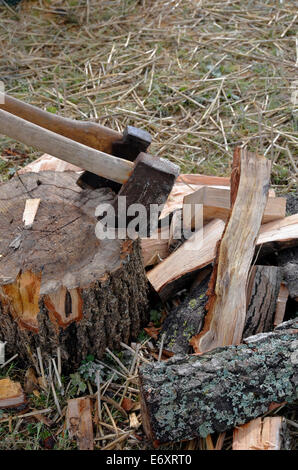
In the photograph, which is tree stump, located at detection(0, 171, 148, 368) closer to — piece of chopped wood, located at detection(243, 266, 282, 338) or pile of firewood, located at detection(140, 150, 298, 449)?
pile of firewood, located at detection(140, 150, 298, 449)

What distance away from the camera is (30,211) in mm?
3109

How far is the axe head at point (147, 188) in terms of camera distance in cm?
288

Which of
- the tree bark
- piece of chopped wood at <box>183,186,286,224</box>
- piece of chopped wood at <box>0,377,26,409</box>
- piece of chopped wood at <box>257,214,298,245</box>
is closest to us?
piece of chopped wood at <box>0,377,26,409</box>

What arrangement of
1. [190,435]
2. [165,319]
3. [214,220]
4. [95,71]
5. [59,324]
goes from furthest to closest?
[95,71]
[214,220]
[165,319]
[59,324]
[190,435]

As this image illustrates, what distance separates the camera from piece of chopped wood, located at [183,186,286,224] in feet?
11.4

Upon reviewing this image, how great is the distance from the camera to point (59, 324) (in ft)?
9.26

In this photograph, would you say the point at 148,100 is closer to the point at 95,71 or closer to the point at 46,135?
the point at 95,71

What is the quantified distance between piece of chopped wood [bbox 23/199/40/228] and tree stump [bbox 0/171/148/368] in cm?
2

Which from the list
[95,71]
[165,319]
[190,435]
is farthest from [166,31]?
[190,435]

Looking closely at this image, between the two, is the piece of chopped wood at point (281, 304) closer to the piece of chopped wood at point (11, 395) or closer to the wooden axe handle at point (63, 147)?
the wooden axe handle at point (63, 147)

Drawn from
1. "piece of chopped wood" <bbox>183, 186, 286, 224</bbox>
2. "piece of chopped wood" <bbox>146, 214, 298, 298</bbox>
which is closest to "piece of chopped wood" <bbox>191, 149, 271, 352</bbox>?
"piece of chopped wood" <bbox>146, 214, 298, 298</bbox>

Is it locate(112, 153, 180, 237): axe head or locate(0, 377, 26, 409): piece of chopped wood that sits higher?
locate(112, 153, 180, 237): axe head

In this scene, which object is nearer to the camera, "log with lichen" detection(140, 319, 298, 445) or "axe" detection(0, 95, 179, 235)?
"log with lichen" detection(140, 319, 298, 445)

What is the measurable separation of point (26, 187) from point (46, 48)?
3.27 meters
